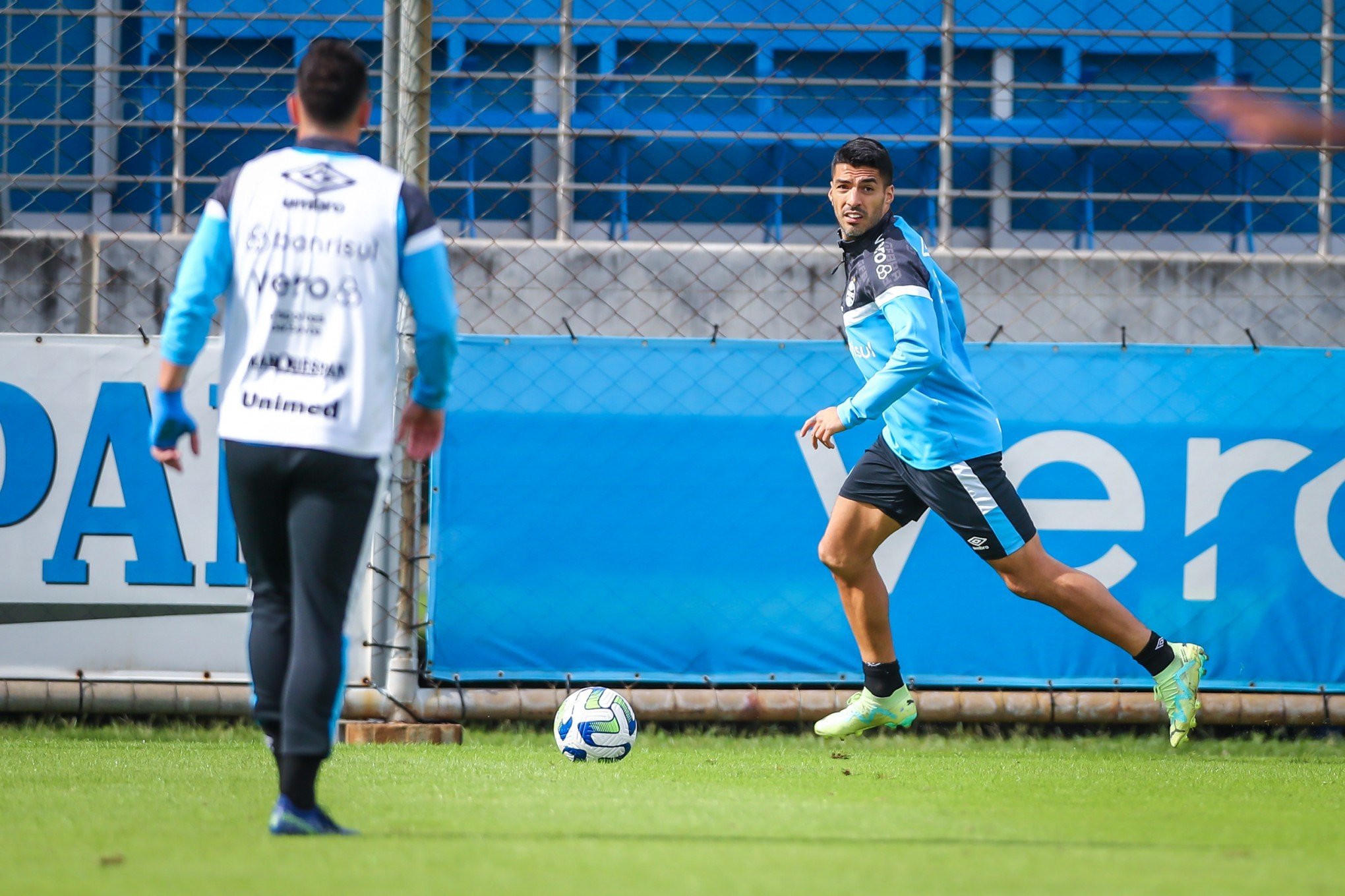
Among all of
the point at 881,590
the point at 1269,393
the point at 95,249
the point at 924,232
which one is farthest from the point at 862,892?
the point at 924,232

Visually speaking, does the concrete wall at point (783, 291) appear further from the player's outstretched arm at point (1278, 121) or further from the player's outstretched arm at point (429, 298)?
the player's outstretched arm at point (429, 298)

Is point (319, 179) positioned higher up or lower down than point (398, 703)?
higher up

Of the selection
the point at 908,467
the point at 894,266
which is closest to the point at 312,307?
the point at 894,266

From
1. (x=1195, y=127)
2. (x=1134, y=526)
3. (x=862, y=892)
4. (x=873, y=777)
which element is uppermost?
(x=1195, y=127)

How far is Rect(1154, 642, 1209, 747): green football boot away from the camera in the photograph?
4.32 m

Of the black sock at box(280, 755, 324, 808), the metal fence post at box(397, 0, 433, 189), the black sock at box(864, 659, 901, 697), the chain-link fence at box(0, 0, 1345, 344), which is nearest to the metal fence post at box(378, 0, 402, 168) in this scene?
the metal fence post at box(397, 0, 433, 189)

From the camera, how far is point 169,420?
2.77 meters

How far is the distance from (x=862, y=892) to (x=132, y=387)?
11.6 feet

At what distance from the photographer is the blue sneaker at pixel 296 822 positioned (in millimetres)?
2682

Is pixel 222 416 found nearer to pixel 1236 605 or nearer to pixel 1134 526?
pixel 1134 526

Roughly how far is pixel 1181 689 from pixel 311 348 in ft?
9.80

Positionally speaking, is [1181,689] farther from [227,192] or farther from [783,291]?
[783,291]

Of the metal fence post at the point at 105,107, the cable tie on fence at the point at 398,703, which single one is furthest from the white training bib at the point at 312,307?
the metal fence post at the point at 105,107

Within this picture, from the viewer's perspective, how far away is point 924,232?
8.11m
